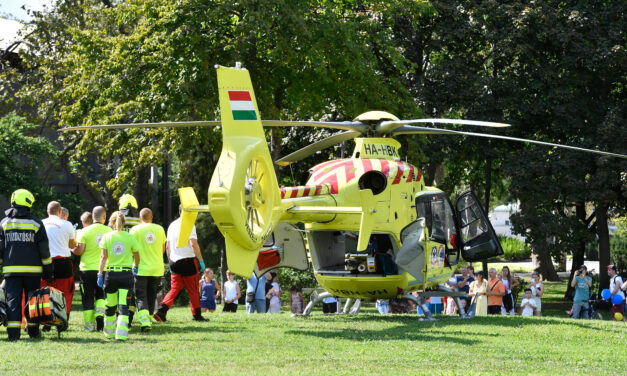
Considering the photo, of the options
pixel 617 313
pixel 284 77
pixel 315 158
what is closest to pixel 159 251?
pixel 284 77

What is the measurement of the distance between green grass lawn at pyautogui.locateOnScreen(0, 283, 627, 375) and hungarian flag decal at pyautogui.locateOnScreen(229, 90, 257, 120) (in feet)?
10.3

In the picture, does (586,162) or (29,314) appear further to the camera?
(586,162)

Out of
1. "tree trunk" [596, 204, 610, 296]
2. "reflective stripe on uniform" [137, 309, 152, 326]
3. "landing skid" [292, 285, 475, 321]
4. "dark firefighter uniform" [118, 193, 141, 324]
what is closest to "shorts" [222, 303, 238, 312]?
"landing skid" [292, 285, 475, 321]

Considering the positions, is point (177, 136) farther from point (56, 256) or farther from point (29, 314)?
point (29, 314)

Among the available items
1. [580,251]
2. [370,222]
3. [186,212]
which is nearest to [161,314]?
[186,212]

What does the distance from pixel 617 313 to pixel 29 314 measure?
47.2 feet

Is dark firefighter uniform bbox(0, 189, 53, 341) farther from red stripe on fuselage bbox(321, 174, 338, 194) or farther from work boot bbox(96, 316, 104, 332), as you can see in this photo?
red stripe on fuselage bbox(321, 174, 338, 194)

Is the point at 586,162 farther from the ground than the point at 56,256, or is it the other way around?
the point at 586,162

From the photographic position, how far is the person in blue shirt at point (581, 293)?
68.1ft

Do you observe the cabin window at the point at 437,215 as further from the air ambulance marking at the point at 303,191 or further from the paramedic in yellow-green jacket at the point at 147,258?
the paramedic in yellow-green jacket at the point at 147,258

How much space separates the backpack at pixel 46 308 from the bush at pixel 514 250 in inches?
1719

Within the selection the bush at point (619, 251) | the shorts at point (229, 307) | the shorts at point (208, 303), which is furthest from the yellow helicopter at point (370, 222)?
the bush at point (619, 251)

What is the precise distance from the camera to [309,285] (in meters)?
26.0

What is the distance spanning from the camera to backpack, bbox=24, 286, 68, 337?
11.7m
